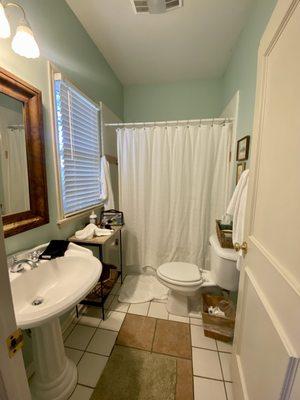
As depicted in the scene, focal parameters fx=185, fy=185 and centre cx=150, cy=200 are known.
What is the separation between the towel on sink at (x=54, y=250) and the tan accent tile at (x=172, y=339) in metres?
1.01

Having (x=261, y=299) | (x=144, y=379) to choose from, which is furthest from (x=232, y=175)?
(x=144, y=379)

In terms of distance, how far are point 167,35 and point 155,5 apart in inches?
15.9

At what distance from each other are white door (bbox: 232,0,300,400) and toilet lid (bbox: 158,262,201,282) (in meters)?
0.68

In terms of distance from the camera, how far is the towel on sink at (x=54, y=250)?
112 centimetres

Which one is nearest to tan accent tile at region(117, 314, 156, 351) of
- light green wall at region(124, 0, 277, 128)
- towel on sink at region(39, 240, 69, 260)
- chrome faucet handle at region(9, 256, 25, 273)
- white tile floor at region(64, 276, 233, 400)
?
white tile floor at region(64, 276, 233, 400)

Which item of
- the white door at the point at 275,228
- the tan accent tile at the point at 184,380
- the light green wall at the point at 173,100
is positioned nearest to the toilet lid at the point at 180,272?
the tan accent tile at the point at 184,380

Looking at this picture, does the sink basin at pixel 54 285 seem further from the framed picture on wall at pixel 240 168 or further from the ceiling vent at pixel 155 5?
the ceiling vent at pixel 155 5

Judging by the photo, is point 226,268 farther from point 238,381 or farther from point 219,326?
point 238,381

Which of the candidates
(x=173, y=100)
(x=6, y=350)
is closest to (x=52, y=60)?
(x=6, y=350)

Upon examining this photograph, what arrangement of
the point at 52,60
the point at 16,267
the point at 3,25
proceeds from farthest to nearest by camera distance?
the point at 52,60 → the point at 16,267 → the point at 3,25

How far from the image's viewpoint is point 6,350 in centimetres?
43

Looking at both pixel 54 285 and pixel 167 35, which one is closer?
pixel 54 285

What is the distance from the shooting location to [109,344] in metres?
1.42

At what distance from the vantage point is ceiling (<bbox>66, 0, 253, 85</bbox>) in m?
1.45
